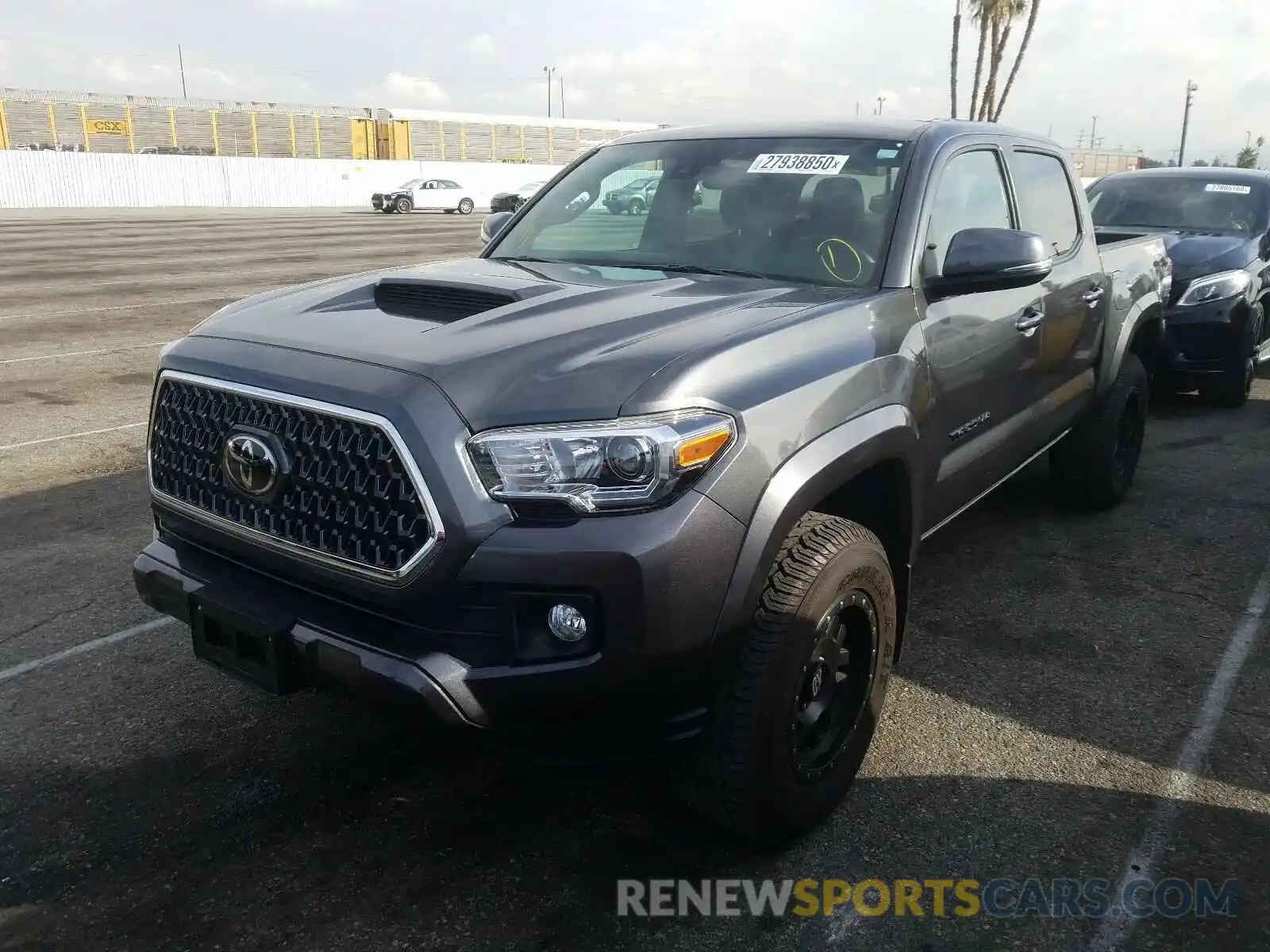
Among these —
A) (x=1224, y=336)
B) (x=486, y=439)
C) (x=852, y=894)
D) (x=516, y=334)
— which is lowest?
(x=852, y=894)

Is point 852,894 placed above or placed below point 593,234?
below

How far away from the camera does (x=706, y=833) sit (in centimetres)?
292

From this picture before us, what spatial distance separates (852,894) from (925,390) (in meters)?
1.45

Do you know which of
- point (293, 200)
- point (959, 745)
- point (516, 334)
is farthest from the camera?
point (293, 200)

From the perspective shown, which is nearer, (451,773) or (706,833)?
(706,833)

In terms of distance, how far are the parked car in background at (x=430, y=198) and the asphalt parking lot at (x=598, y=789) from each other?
3929cm

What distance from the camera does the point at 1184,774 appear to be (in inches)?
129

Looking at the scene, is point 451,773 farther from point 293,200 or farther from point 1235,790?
point 293,200

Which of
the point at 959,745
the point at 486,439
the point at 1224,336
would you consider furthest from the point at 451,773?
the point at 1224,336

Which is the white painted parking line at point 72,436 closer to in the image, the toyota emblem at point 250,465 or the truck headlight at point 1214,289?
the toyota emblem at point 250,465

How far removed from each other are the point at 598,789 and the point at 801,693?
28.5 inches

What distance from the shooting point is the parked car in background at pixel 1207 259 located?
25.8 ft

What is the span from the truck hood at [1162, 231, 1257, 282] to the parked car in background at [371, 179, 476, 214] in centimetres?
3771

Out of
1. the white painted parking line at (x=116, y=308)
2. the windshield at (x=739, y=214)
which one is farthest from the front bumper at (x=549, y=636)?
the white painted parking line at (x=116, y=308)
